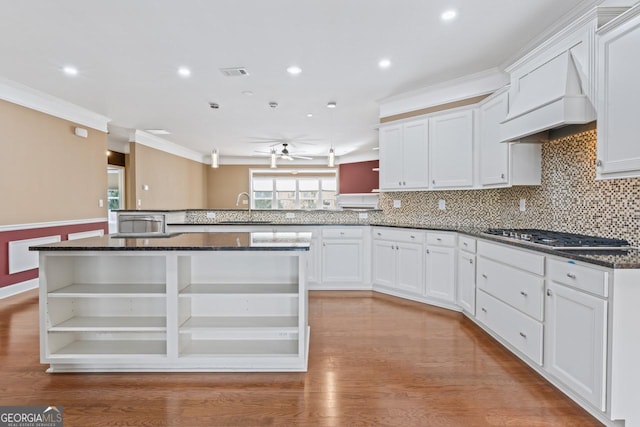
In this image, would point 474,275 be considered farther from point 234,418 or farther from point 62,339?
point 62,339

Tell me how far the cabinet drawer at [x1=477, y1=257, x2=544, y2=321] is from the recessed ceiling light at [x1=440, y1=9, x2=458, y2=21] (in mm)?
1973

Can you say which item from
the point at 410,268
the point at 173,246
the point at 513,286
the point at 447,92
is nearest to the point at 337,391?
the point at 173,246

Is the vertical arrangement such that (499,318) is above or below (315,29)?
below

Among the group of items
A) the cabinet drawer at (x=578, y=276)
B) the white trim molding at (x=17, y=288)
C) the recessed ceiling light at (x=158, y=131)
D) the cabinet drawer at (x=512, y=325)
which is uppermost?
the recessed ceiling light at (x=158, y=131)

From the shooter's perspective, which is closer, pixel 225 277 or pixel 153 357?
pixel 153 357

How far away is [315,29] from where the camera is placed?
2.94 meters

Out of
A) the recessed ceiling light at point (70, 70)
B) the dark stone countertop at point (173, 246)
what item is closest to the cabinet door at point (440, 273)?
the dark stone countertop at point (173, 246)

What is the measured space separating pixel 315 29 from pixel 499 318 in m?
2.81

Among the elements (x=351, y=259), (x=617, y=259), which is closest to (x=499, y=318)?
(x=617, y=259)

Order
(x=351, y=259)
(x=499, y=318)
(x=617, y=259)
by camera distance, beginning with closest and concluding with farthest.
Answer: (x=617, y=259)
(x=499, y=318)
(x=351, y=259)

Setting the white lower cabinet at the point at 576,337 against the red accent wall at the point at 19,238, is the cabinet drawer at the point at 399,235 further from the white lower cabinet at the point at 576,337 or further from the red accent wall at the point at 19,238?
the red accent wall at the point at 19,238

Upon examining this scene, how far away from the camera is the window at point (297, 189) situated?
38.0 ft

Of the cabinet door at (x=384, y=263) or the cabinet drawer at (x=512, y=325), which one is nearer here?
the cabinet drawer at (x=512, y=325)

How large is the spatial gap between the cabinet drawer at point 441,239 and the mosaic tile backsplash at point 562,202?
23.5 inches
